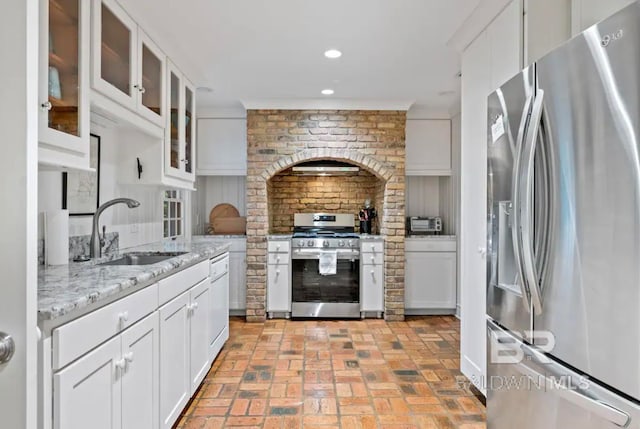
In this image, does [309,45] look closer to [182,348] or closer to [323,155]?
[323,155]

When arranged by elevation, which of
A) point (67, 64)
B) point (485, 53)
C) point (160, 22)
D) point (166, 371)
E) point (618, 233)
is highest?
point (160, 22)

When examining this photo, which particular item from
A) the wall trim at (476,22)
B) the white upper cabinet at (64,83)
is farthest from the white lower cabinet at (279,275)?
the white upper cabinet at (64,83)

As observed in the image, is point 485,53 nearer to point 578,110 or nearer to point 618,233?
point 578,110

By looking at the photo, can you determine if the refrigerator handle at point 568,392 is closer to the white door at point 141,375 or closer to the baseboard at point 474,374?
the baseboard at point 474,374

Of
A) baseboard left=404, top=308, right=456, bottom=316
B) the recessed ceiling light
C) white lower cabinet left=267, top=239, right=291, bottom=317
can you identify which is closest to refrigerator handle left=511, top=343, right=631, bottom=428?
the recessed ceiling light

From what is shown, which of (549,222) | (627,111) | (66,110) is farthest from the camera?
(66,110)

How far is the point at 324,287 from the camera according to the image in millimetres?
4555

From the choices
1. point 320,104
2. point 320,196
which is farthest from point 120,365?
point 320,196

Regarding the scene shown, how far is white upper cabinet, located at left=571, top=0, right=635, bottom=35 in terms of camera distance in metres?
1.59

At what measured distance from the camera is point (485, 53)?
2.44m

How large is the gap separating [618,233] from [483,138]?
152 centimetres

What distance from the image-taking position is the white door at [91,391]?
1153 millimetres

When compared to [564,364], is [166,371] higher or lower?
lower

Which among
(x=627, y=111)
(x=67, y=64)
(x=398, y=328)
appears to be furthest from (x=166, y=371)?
(x=398, y=328)
